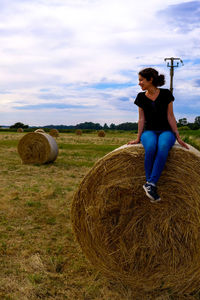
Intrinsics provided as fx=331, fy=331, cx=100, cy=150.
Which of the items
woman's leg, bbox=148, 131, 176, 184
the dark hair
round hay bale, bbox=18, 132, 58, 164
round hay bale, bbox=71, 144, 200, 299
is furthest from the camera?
round hay bale, bbox=18, 132, 58, 164

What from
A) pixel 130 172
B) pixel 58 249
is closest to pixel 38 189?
pixel 58 249

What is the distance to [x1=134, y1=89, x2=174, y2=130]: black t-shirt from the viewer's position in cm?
463

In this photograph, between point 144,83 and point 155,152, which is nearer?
point 155,152

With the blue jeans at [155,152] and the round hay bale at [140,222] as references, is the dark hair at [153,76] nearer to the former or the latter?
the blue jeans at [155,152]

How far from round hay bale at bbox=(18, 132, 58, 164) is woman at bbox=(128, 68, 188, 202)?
10.6 meters

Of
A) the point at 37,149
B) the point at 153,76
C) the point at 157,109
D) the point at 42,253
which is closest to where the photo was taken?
the point at 153,76

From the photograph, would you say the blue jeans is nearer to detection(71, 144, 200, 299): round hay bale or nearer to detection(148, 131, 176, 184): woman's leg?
detection(148, 131, 176, 184): woman's leg

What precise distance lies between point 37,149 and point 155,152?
11.4m

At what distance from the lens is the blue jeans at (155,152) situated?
4188 mm

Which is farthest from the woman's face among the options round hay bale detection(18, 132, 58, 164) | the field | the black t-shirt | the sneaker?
round hay bale detection(18, 132, 58, 164)

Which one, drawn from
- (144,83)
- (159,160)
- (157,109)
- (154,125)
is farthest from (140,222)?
(144,83)

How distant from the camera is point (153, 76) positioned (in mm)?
4551

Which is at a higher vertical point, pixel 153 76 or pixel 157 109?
pixel 153 76

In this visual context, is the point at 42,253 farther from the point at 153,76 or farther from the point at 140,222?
the point at 153,76
